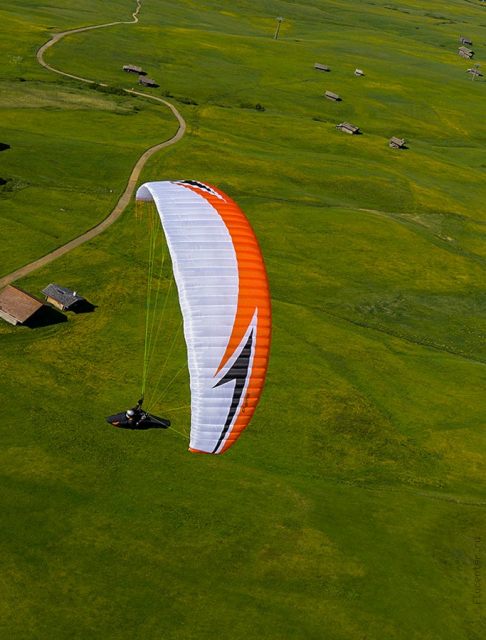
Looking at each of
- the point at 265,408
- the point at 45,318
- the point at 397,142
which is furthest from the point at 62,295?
the point at 397,142

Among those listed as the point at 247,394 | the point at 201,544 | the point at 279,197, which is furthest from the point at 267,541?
the point at 279,197

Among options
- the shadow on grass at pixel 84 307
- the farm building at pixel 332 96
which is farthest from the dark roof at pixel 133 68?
the shadow on grass at pixel 84 307

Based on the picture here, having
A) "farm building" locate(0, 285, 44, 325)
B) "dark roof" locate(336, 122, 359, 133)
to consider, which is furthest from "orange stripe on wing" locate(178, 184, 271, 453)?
"dark roof" locate(336, 122, 359, 133)

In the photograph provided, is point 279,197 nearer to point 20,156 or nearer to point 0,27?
point 20,156

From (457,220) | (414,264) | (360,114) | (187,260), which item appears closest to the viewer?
(187,260)

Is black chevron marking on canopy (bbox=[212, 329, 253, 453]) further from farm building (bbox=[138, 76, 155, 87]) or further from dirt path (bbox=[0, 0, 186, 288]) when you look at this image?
farm building (bbox=[138, 76, 155, 87])
